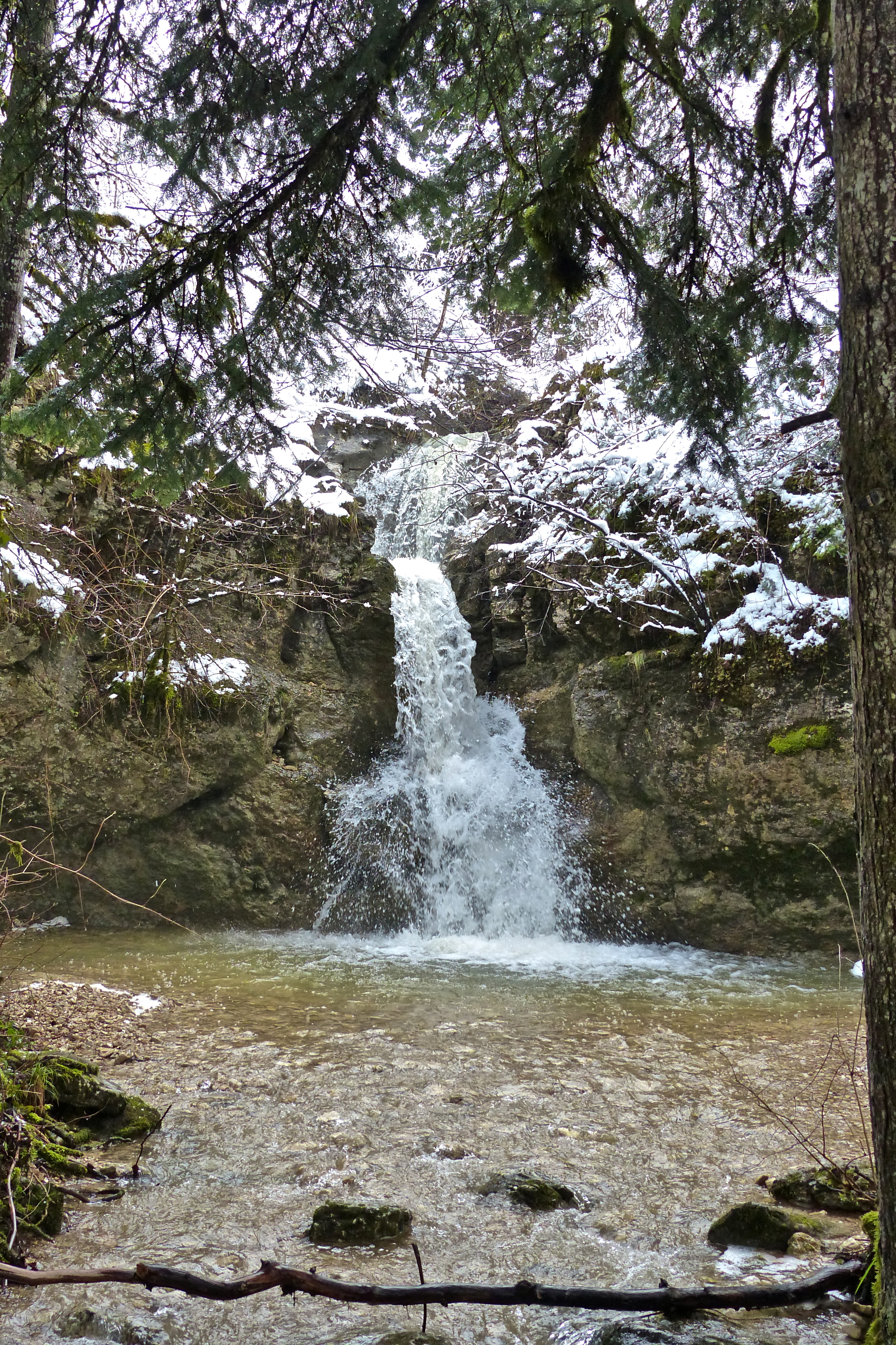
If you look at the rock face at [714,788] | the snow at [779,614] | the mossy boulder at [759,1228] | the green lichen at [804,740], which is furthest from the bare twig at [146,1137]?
the snow at [779,614]

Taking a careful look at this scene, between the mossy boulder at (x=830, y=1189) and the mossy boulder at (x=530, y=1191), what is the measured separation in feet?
2.77

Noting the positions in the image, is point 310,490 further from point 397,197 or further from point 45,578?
point 397,197

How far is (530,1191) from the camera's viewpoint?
10.8 ft

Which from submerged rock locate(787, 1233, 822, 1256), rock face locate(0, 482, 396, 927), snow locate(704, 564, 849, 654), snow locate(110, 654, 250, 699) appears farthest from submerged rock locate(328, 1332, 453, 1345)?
snow locate(110, 654, 250, 699)

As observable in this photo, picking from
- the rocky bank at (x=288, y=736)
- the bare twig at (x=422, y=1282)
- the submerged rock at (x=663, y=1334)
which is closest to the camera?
the bare twig at (x=422, y=1282)

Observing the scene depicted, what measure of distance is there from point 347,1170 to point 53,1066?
4.51 feet

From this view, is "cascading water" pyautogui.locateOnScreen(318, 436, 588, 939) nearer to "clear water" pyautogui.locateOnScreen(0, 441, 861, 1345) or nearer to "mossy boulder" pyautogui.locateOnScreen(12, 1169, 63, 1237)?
"clear water" pyautogui.locateOnScreen(0, 441, 861, 1345)

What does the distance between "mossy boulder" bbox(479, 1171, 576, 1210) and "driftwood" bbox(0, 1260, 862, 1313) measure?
4.32ft

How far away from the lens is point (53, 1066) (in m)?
3.67

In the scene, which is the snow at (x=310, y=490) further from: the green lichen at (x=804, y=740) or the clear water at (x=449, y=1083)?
the green lichen at (x=804, y=740)

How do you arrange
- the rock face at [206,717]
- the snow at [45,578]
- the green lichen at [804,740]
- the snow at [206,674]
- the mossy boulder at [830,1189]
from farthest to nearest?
the snow at [206,674]
the rock face at [206,717]
the green lichen at [804,740]
the snow at [45,578]
the mossy boulder at [830,1189]

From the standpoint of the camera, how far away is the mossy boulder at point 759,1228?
287 centimetres

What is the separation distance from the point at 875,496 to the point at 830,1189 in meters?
2.78

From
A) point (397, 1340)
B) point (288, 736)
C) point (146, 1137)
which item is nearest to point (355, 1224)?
point (397, 1340)
